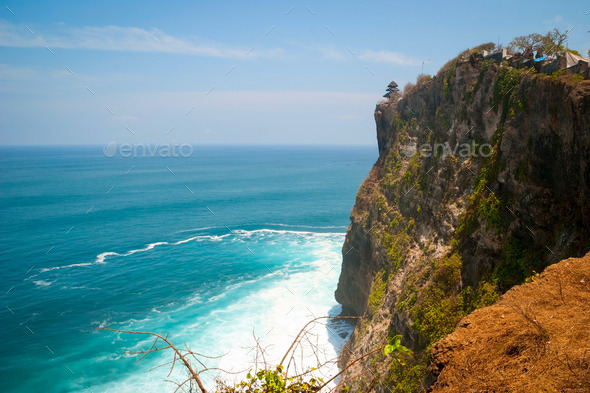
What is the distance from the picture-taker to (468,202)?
1955 centimetres

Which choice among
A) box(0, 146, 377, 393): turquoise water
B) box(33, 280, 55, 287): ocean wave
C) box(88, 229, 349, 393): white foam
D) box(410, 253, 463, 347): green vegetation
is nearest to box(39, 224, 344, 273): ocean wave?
box(0, 146, 377, 393): turquoise water

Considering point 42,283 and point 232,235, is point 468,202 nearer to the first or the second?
point 232,235

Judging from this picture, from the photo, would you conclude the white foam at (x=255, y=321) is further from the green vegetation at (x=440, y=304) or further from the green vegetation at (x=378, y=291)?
the green vegetation at (x=440, y=304)

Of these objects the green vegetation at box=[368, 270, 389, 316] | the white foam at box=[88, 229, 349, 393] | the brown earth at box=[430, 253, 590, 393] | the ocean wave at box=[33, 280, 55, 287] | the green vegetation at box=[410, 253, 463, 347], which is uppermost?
the brown earth at box=[430, 253, 590, 393]

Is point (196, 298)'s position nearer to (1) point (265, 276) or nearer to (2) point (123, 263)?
(1) point (265, 276)

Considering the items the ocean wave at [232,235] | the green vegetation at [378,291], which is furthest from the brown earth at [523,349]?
the ocean wave at [232,235]

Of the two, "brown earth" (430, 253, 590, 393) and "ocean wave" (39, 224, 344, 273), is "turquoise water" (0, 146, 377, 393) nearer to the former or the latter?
"ocean wave" (39, 224, 344, 273)

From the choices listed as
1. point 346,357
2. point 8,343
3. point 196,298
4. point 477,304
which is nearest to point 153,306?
point 196,298

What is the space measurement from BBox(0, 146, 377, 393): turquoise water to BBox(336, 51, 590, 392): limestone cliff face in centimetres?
861

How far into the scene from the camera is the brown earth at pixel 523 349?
21.6 feet

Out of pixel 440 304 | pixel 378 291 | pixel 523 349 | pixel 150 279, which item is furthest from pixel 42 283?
pixel 523 349

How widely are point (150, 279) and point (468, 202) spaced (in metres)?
36.3

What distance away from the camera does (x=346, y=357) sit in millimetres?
26188

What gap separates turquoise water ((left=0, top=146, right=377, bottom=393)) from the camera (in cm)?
2933
